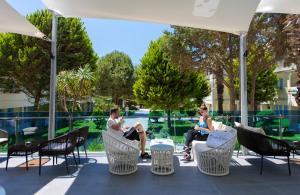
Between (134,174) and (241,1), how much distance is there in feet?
11.2

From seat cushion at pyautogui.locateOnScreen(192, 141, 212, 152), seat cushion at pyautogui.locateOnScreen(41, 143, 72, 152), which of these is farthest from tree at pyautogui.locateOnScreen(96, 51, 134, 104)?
seat cushion at pyautogui.locateOnScreen(192, 141, 212, 152)

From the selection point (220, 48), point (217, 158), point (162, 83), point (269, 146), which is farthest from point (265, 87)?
point (217, 158)

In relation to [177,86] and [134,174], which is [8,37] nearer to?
[177,86]

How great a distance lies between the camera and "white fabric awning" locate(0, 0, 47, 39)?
12.9 ft

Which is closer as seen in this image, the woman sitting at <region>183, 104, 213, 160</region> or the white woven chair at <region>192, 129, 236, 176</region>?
the white woven chair at <region>192, 129, 236, 176</region>

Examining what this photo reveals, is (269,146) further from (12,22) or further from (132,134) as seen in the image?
(12,22)

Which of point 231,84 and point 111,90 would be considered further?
point 111,90

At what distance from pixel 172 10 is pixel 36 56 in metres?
14.9

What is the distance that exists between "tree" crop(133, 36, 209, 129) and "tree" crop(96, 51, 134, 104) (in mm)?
11119

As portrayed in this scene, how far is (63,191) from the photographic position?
11.5ft

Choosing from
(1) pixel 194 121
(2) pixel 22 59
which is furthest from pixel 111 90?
(1) pixel 194 121

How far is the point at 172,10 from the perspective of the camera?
171 inches

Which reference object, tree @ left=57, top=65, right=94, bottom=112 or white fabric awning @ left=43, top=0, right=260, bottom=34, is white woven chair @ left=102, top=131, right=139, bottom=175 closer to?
white fabric awning @ left=43, top=0, right=260, bottom=34

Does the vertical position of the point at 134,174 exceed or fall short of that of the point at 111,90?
it falls short
